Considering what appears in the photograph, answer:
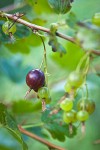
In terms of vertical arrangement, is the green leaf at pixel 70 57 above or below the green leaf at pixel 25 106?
above

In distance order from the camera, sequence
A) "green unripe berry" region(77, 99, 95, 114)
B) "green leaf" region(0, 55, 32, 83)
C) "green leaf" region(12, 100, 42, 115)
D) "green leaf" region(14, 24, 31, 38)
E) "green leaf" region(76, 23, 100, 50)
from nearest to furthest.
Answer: "green leaf" region(76, 23, 100, 50)
"green unripe berry" region(77, 99, 95, 114)
"green leaf" region(14, 24, 31, 38)
"green leaf" region(12, 100, 42, 115)
"green leaf" region(0, 55, 32, 83)

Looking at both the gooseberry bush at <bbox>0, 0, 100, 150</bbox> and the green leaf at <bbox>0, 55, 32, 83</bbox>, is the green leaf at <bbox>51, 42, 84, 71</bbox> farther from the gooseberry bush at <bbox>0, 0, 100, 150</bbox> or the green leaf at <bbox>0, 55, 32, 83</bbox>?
the green leaf at <bbox>0, 55, 32, 83</bbox>

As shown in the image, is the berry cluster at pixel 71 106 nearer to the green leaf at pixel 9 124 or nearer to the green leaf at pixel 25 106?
the green leaf at pixel 9 124

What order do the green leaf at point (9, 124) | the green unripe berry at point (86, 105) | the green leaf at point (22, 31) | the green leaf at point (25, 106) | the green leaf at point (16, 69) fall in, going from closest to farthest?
1. the green unripe berry at point (86, 105)
2. the green leaf at point (9, 124)
3. the green leaf at point (22, 31)
4. the green leaf at point (25, 106)
5. the green leaf at point (16, 69)

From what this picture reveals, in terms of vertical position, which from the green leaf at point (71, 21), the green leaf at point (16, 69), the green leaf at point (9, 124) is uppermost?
the green leaf at point (71, 21)

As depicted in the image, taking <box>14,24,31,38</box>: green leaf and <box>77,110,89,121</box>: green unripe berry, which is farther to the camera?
<box>14,24,31,38</box>: green leaf

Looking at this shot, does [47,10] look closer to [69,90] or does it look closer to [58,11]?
[58,11]

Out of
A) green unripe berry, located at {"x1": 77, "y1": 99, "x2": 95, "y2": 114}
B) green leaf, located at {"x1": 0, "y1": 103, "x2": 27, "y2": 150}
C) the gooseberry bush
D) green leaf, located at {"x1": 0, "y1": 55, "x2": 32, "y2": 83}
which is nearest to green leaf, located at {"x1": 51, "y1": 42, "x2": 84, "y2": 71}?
the gooseberry bush

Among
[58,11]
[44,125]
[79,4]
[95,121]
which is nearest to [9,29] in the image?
[58,11]

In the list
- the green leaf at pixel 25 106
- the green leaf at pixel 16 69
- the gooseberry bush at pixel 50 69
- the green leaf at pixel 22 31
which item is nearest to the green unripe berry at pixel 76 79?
the gooseberry bush at pixel 50 69
